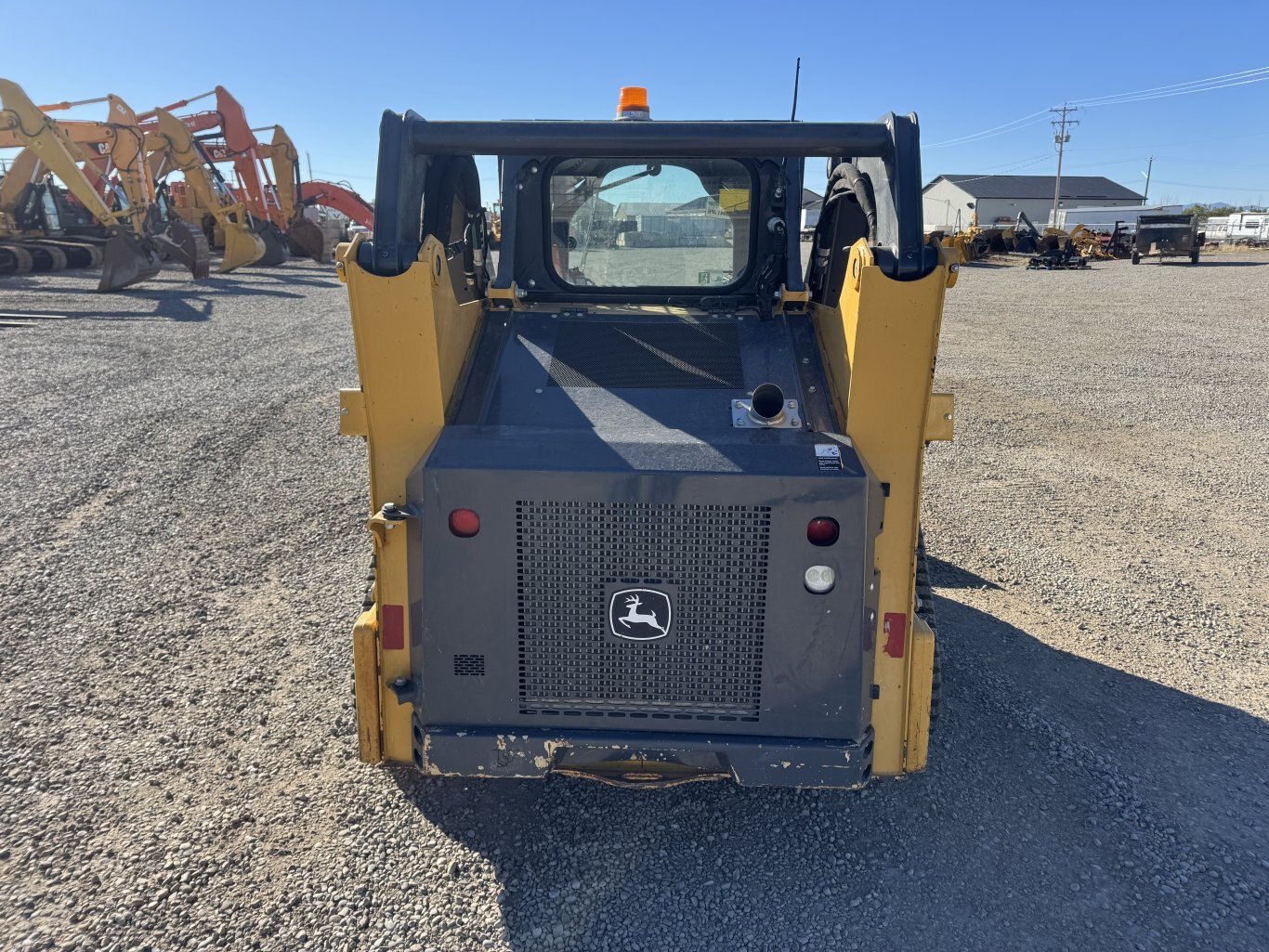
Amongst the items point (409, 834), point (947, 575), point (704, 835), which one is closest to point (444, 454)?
point (409, 834)

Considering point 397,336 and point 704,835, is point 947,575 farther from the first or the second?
point 397,336

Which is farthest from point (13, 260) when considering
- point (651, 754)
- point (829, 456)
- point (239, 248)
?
point (829, 456)

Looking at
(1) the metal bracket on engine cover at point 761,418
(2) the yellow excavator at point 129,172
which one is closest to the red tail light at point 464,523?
(1) the metal bracket on engine cover at point 761,418

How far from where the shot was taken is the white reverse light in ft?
8.25

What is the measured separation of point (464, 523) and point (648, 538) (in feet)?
1.85

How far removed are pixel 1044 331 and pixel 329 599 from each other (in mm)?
14685

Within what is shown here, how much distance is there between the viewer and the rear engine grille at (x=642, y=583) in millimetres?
2514

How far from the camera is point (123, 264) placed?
717 inches

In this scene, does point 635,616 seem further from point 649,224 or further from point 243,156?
point 243,156

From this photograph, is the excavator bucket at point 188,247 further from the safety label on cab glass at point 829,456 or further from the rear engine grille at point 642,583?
the safety label on cab glass at point 829,456

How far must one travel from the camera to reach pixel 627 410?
2875 mm

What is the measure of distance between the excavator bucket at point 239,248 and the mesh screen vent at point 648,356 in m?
22.9

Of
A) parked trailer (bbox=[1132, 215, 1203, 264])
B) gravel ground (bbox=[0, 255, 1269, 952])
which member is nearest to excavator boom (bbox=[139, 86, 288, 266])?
gravel ground (bbox=[0, 255, 1269, 952])

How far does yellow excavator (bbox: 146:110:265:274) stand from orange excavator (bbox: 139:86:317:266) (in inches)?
21.2
